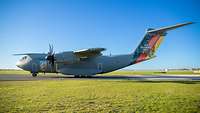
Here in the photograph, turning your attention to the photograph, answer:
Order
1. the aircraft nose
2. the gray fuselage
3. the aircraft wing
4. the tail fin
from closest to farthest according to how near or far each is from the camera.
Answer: the aircraft wing → the tail fin → the gray fuselage → the aircraft nose

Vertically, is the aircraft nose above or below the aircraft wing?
below

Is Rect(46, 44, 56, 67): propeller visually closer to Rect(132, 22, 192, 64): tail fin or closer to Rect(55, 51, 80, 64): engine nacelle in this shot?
Rect(55, 51, 80, 64): engine nacelle

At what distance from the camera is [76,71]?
2998 cm

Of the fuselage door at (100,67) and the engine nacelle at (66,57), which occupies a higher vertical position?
the engine nacelle at (66,57)

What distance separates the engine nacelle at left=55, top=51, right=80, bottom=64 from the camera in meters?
28.3

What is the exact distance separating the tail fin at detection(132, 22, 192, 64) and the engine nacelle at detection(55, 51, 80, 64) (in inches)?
369

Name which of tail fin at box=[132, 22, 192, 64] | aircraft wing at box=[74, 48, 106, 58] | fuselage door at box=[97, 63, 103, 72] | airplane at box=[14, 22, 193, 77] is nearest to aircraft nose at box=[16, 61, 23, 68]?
airplane at box=[14, 22, 193, 77]

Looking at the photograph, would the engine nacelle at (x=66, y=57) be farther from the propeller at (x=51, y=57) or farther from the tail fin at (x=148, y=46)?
the tail fin at (x=148, y=46)

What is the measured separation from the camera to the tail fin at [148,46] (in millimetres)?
28266

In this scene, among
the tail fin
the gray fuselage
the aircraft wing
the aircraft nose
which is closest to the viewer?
the aircraft wing

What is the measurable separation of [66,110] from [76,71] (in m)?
23.7

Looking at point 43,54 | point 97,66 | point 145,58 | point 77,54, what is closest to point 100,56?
point 97,66

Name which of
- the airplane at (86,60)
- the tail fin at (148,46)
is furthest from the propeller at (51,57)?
the tail fin at (148,46)

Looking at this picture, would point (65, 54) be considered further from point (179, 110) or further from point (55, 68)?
point (179, 110)
